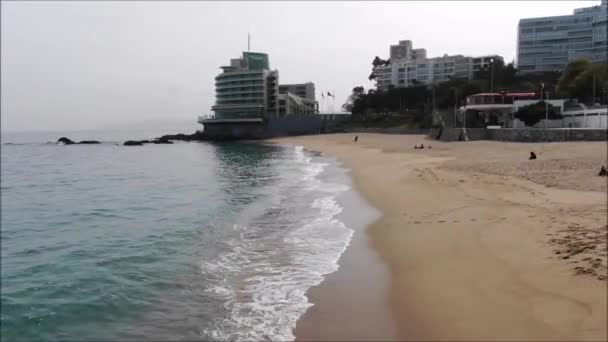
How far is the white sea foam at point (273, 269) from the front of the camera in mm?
7137

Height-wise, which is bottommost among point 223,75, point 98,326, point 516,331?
point 98,326

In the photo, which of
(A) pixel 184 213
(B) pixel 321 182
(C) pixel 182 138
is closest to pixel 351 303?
(A) pixel 184 213

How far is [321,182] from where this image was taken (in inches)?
983

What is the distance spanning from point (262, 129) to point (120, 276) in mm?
93509

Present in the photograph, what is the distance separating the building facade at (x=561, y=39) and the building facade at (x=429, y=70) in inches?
641

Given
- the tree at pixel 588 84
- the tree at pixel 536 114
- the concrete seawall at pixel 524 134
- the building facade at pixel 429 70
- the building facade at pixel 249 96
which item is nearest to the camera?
the concrete seawall at pixel 524 134

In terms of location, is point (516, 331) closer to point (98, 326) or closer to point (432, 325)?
point (432, 325)

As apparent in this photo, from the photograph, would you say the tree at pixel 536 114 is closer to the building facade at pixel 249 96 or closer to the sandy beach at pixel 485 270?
the sandy beach at pixel 485 270

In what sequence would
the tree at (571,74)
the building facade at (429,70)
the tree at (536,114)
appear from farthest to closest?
the building facade at (429,70) → the tree at (571,74) → the tree at (536,114)

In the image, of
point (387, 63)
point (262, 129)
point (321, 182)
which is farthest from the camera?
point (387, 63)

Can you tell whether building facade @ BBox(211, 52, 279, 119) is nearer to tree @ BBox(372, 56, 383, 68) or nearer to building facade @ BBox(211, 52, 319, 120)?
building facade @ BBox(211, 52, 319, 120)

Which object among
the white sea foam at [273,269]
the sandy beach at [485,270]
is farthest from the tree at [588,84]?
the white sea foam at [273,269]

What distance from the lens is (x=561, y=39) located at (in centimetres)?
12144

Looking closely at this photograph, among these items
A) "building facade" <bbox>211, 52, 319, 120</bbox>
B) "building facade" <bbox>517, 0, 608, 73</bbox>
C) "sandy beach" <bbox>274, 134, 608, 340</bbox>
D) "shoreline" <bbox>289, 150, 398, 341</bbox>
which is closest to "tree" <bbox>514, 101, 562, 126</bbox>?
"sandy beach" <bbox>274, 134, 608, 340</bbox>
